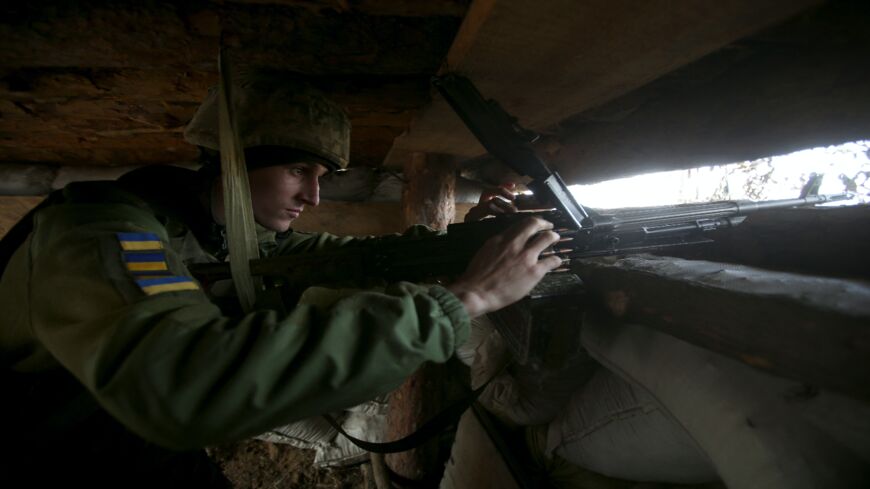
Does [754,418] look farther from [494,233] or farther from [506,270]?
[494,233]

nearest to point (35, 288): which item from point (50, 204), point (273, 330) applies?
point (50, 204)

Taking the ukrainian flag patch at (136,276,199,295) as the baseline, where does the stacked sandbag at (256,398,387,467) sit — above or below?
below

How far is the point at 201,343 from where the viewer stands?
2.44 feet

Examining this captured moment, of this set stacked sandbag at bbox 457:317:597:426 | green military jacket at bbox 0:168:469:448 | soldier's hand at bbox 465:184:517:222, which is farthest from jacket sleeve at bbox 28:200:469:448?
soldier's hand at bbox 465:184:517:222

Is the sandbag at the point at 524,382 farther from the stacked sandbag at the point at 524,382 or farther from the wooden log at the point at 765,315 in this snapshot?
the wooden log at the point at 765,315

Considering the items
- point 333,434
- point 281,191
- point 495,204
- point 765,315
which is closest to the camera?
point 765,315

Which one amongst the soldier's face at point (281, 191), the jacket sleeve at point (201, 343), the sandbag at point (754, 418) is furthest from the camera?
the soldier's face at point (281, 191)

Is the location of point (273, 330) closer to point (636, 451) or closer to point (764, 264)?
point (636, 451)

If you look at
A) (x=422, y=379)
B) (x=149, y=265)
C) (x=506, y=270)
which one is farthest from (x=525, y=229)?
(x=422, y=379)

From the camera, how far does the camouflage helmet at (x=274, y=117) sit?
4.49 ft

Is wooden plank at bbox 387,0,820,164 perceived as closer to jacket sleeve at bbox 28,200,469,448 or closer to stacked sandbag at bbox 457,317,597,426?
jacket sleeve at bbox 28,200,469,448

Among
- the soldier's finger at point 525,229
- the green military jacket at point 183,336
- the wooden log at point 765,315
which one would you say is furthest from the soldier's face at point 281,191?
the wooden log at point 765,315

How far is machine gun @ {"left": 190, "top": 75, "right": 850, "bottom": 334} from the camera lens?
4.45 ft

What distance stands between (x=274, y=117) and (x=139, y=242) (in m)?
0.66
